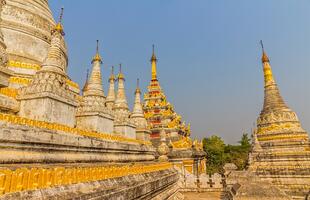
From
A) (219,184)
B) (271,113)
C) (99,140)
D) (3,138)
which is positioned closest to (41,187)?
(3,138)

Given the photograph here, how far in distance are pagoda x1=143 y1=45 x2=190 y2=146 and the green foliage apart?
635 centimetres

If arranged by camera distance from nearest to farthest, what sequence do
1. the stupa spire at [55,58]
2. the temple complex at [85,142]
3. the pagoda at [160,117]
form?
the temple complex at [85,142] → the stupa spire at [55,58] → the pagoda at [160,117]

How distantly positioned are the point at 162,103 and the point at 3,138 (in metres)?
33.3

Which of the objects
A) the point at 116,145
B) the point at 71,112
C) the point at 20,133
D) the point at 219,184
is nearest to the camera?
the point at 20,133

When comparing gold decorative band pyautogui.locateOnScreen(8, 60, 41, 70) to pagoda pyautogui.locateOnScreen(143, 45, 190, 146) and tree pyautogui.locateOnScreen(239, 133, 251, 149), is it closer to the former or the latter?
pagoda pyautogui.locateOnScreen(143, 45, 190, 146)

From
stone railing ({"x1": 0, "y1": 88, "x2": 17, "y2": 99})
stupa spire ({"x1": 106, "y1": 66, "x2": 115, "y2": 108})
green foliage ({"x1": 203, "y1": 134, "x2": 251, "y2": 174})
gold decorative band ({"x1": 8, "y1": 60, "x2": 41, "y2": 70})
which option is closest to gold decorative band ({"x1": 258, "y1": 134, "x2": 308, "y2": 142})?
green foliage ({"x1": 203, "y1": 134, "x2": 251, "y2": 174})

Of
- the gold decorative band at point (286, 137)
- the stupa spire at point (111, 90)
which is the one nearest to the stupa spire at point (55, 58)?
the stupa spire at point (111, 90)

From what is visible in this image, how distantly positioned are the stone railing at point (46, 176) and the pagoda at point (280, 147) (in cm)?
1872

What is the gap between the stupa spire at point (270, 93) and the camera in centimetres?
3055

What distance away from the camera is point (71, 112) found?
10.6 metres

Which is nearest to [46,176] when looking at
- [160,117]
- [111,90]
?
[111,90]

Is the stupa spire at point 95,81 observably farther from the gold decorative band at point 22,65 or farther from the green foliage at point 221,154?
the green foliage at point 221,154

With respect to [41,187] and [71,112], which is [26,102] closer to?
[71,112]

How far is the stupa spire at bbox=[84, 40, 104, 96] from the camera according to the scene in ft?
55.0
